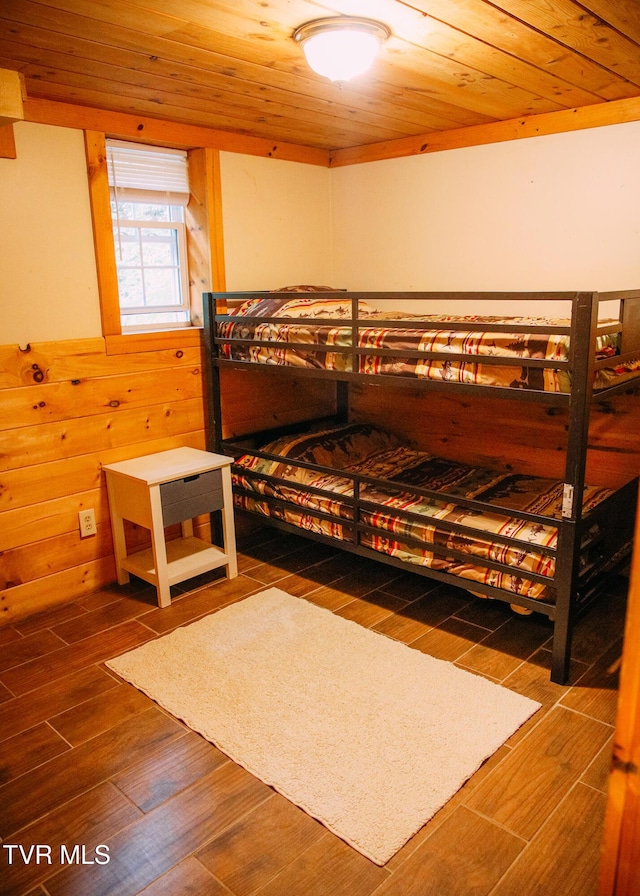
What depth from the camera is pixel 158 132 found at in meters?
2.92

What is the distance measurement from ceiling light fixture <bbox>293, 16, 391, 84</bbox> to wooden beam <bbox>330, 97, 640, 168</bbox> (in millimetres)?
1189

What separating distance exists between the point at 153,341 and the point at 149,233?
0.55m

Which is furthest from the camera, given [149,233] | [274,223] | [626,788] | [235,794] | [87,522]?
[274,223]

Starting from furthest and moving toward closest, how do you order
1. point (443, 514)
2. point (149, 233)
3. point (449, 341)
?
point (149, 233), point (443, 514), point (449, 341)

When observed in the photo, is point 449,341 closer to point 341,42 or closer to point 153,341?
point 341,42

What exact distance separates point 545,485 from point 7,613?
233 cm

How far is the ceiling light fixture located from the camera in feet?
5.99

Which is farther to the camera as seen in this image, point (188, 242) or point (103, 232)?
point (188, 242)

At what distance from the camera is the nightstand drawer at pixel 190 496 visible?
275 centimetres

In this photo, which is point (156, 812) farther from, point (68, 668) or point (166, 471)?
point (166, 471)

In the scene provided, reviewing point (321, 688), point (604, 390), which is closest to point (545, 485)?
point (604, 390)

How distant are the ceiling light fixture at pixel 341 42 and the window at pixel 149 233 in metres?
1.27

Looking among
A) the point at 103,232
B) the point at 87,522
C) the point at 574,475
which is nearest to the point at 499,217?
the point at 574,475

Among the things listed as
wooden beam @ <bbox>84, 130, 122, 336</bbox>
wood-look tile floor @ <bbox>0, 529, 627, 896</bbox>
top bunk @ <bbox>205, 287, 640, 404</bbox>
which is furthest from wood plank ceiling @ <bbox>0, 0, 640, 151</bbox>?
wood-look tile floor @ <bbox>0, 529, 627, 896</bbox>
